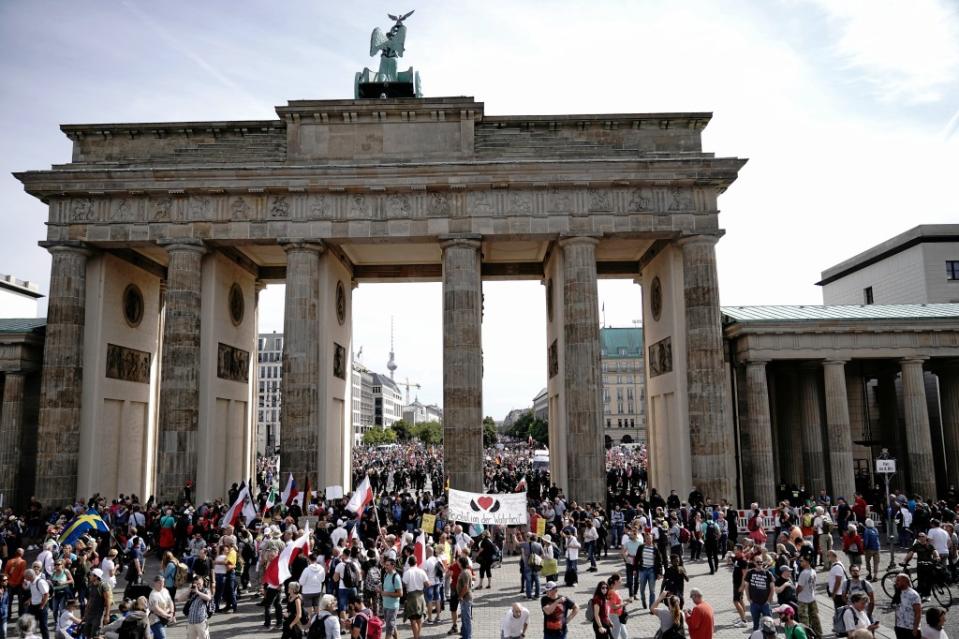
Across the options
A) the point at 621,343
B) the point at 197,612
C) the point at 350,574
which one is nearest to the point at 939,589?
the point at 350,574

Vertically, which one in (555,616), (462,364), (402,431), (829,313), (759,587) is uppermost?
(829,313)

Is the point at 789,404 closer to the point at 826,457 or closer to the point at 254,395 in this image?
the point at 826,457

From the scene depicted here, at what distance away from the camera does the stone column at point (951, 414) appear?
105 feet

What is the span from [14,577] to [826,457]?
33854mm

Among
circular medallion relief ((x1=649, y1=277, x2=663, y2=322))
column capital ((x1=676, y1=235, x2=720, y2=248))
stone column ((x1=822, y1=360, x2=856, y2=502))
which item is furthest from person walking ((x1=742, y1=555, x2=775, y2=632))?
circular medallion relief ((x1=649, y1=277, x2=663, y2=322))

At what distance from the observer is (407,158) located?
99.5 feet

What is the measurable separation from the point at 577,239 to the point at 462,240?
500 centimetres

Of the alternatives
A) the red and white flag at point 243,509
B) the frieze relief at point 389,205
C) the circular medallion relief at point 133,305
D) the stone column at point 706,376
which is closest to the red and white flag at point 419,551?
the red and white flag at point 243,509

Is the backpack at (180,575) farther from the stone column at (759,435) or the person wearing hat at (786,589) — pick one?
the stone column at (759,435)

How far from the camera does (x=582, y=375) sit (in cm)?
2831

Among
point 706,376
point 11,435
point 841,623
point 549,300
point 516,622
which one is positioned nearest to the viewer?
point 516,622

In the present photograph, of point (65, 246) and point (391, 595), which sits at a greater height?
point (65, 246)

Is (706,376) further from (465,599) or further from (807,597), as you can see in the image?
(465,599)

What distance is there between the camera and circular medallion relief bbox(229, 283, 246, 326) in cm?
3347
